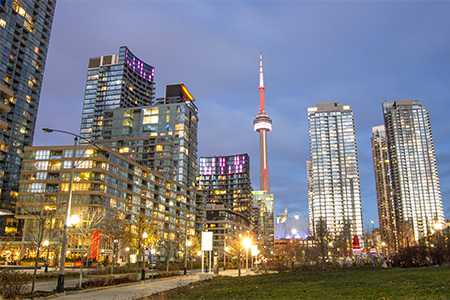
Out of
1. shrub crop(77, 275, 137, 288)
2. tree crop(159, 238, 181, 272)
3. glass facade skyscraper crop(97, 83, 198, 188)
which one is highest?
glass facade skyscraper crop(97, 83, 198, 188)

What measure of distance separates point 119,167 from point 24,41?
6664 centimetres

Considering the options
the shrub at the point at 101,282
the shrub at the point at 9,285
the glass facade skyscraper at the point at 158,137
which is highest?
the glass facade skyscraper at the point at 158,137

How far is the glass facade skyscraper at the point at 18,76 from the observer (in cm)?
12225

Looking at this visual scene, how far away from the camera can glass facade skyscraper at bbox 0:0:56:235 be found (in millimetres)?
122250

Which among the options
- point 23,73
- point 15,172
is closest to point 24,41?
point 23,73

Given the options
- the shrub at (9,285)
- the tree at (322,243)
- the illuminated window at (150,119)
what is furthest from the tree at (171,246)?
the illuminated window at (150,119)

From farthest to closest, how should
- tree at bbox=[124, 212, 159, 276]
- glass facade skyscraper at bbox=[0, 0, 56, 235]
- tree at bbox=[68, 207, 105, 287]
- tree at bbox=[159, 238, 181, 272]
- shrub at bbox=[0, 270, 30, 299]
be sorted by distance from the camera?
glass facade skyscraper at bbox=[0, 0, 56, 235] → tree at bbox=[159, 238, 181, 272] → tree at bbox=[124, 212, 159, 276] → tree at bbox=[68, 207, 105, 287] → shrub at bbox=[0, 270, 30, 299]

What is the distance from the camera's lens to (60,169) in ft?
313

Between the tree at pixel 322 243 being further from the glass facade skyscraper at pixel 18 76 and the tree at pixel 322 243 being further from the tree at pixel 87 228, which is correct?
the glass facade skyscraper at pixel 18 76

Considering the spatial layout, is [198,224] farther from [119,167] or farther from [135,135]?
[119,167]

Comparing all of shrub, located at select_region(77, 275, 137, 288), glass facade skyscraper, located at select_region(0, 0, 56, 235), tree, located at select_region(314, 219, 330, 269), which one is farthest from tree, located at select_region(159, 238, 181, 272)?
glass facade skyscraper, located at select_region(0, 0, 56, 235)

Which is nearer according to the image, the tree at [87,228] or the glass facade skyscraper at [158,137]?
the tree at [87,228]

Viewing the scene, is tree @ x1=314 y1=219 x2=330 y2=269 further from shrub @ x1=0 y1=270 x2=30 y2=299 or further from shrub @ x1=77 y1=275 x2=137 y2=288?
shrub @ x1=0 y1=270 x2=30 y2=299

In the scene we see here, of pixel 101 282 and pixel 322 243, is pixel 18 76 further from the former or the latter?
pixel 101 282
